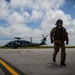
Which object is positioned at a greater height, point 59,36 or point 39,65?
point 59,36

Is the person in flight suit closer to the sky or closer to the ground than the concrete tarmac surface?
closer to the sky

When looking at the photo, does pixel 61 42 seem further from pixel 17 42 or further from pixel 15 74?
pixel 17 42

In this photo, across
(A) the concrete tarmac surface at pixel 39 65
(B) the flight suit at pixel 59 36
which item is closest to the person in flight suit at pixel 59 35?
(B) the flight suit at pixel 59 36

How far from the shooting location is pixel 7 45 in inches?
1956

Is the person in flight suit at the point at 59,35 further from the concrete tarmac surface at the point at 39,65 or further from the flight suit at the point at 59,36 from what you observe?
the concrete tarmac surface at the point at 39,65

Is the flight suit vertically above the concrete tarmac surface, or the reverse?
the flight suit

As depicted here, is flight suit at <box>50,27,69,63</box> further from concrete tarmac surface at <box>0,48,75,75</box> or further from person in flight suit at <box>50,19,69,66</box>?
concrete tarmac surface at <box>0,48,75,75</box>

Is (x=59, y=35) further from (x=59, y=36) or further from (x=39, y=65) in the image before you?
(x=39, y=65)

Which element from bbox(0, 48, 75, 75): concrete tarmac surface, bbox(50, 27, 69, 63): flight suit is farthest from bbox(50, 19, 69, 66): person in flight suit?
bbox(0, 48, 75, 75): concrete tarmac surface

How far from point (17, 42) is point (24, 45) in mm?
1856

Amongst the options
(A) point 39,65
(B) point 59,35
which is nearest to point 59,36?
(B) point 59,35

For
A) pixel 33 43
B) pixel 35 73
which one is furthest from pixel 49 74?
pixel 33 43

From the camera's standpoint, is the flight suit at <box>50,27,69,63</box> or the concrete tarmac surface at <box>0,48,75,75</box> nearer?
the concrete tarmac surface at <box>0,48,75,75</box>

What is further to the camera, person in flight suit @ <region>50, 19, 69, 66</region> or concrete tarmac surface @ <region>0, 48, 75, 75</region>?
person in flight suit @ <region>50, 19, 69, 66</region>
